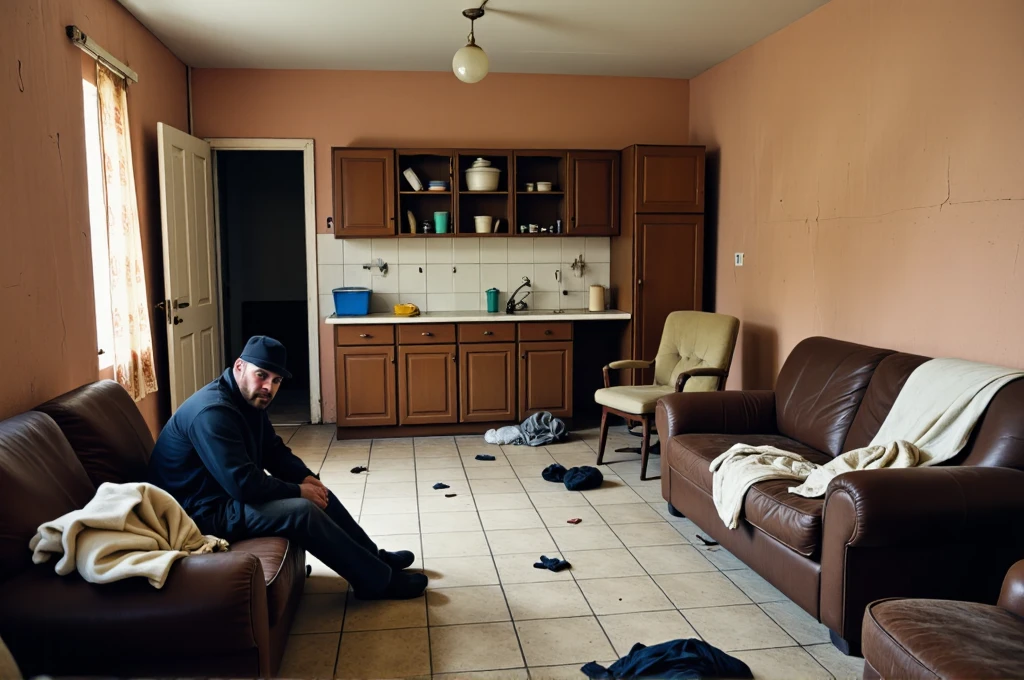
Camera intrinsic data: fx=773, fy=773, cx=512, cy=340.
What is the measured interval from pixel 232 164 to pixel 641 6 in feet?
15.5

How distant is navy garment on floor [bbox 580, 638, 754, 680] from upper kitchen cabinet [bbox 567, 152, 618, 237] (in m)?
3.88

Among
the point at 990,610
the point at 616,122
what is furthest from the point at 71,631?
the point at 616,122

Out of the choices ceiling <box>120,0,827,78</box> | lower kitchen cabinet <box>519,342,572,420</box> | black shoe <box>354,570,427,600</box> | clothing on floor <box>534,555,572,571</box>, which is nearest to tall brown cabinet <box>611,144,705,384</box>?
lower kitchen cabinet <box>519,342,572,420</box>

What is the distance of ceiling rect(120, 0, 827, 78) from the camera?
14.2ft

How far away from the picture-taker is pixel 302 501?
274 centimetres

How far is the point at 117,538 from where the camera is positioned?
6.84ft

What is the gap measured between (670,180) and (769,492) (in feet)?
10.6

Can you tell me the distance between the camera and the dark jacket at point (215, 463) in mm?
2613

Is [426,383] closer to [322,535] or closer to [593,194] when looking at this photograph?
[593,194]

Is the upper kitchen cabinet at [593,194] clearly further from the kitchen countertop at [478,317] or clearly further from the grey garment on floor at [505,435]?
the grey garment on floor at [505,435]

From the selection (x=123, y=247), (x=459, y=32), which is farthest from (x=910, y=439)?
(x=123, y=247)

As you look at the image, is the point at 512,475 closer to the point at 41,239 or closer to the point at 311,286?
the point at 311,286

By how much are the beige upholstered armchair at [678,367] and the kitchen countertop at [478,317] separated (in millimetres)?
569

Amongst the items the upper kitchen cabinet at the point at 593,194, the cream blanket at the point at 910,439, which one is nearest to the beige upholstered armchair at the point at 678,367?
the upper kitchen cabinet at the point at 593,194
